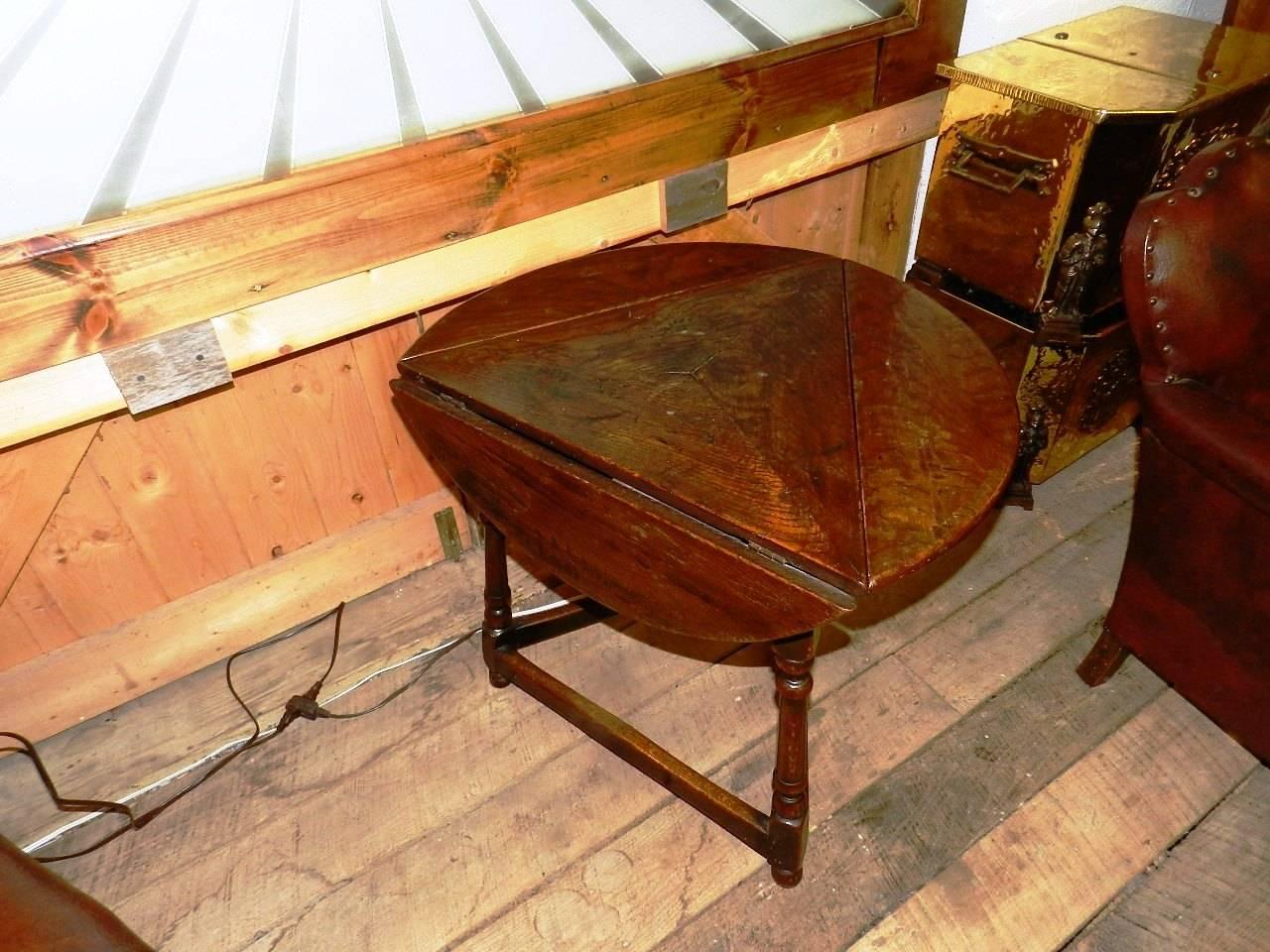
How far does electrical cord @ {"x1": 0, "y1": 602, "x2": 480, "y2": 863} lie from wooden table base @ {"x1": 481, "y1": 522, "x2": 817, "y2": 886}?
0.17 meters

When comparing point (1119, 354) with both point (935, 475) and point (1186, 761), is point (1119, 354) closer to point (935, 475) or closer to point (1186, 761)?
point (1186, 761)

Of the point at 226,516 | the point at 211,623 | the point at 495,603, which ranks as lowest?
the point at 211,623

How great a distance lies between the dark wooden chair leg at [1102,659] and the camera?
5.74 ft

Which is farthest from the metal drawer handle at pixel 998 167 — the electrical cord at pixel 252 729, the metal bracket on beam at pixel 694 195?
the electrical cord at pixel 252 729

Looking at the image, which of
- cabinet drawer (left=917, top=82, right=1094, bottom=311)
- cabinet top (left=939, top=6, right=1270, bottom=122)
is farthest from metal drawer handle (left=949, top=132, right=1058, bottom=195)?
cabinet top (left=939, top=6, right=1270, bottom=122)

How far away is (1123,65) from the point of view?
1906 millimetres

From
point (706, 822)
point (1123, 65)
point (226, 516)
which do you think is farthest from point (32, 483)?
point (1123, 65)

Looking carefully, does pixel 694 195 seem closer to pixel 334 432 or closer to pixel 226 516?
pixel 334 432

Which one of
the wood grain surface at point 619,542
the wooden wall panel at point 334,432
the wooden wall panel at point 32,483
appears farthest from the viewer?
the wooden wall panel at point 334,432

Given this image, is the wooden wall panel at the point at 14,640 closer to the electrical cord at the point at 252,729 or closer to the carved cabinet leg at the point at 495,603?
the electrical cord at the point at 252,729

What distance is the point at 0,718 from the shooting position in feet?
5.68

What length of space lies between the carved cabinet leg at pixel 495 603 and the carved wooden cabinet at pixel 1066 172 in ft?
4.06

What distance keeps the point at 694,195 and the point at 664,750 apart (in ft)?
3.60

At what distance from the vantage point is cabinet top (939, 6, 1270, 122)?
1.75m
